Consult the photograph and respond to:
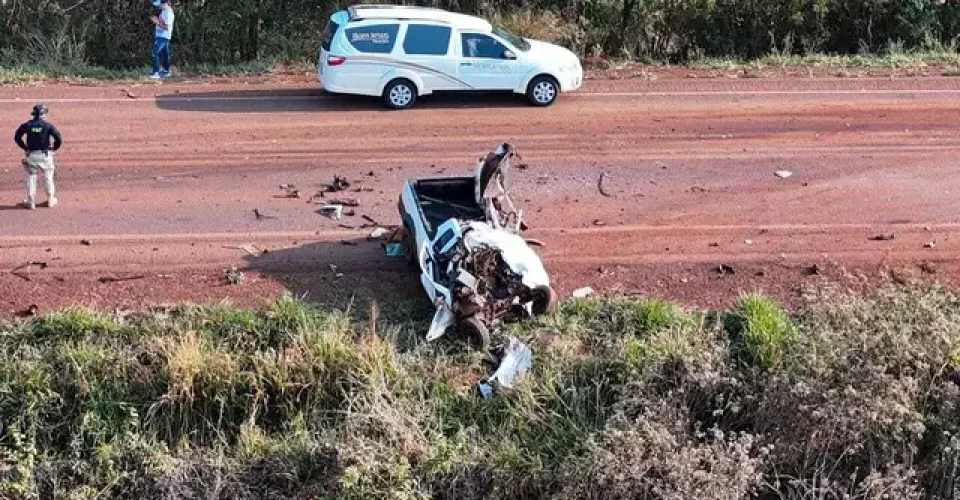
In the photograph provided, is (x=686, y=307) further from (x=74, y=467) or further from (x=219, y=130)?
(x=219, y=130)

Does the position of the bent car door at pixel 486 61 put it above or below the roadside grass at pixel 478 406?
above

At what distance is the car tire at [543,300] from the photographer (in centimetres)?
1155

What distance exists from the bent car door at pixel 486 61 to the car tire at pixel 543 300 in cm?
843

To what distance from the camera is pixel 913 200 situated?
609 inches

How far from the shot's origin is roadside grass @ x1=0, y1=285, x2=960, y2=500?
10.2 m

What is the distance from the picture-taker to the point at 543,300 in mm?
11641

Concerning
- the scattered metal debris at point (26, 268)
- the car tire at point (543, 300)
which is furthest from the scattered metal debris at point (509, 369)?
the scattered metal debris at point (26, 268)

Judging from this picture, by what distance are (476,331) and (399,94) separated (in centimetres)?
904

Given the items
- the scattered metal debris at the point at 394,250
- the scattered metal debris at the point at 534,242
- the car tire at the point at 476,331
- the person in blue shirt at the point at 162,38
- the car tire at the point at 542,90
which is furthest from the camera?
the person in blue shirt at the point at 162,38

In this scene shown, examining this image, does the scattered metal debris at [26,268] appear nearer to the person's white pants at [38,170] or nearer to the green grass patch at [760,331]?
the person's white pants at [38,170]

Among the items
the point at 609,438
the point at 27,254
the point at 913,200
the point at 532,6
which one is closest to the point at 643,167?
the point at 913,200

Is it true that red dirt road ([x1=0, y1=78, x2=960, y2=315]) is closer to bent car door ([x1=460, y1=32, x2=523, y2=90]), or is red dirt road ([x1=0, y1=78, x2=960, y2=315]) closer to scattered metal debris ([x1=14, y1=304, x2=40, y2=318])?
scattered metal debris ([x1=14, y1=304, x2=40, y2=318])

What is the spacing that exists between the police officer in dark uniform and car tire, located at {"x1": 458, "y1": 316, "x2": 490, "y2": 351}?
6278mm

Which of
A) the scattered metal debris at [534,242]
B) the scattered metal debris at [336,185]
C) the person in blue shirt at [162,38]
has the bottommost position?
the scattered metal debris at [534,242]
